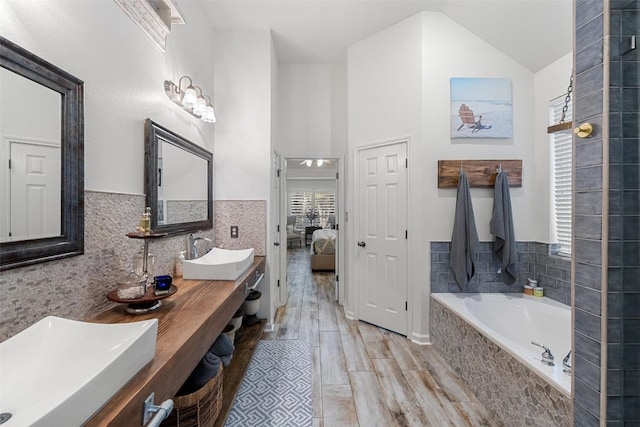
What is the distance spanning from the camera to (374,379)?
7.04 feet

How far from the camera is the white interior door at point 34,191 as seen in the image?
0.98 m

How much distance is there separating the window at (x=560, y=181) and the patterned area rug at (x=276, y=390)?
2.56m

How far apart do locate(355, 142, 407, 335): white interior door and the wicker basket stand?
1.89 meters

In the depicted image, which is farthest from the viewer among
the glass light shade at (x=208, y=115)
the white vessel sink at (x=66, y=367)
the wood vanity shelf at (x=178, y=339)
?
the glass light shade at (x=208, y=115)

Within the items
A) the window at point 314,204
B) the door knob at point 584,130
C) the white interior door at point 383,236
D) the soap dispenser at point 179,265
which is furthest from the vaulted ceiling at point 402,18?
the window at point 314,204

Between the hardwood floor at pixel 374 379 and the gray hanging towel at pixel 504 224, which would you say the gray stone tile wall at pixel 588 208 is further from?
the gray hanging towel at pixel 504 224

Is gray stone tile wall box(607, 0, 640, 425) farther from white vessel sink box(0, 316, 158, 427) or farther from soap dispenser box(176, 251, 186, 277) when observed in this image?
soap dispenser box(176, 251, 186, 277)

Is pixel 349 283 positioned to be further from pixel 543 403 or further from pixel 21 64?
pixel 21 64

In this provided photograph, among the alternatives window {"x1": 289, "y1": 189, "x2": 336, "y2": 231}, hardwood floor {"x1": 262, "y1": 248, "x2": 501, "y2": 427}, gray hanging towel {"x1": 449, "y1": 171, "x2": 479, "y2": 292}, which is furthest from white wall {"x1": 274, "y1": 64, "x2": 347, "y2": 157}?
window {"x1": 289, "y1": 189, "x2": 336, "y2": 231}

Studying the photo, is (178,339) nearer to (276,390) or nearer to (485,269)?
(276,390)

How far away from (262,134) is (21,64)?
2060mm

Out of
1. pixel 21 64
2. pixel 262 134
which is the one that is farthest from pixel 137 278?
pixel 262 134

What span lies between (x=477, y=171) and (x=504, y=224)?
553 millimetres

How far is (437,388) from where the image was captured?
80.6 inches
